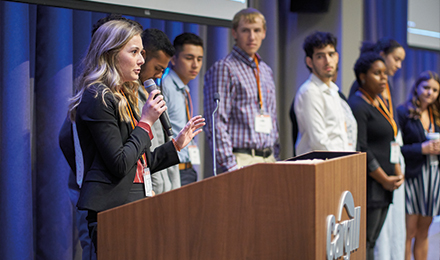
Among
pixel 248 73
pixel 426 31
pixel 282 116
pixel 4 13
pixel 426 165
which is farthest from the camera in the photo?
pixel 426 31

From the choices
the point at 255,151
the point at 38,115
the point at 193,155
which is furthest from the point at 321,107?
the point at 38,115

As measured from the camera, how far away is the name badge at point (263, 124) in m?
2.80

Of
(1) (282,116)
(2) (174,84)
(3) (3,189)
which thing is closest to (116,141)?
(2) (174,84)

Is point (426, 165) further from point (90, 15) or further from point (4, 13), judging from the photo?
point (4, 13)

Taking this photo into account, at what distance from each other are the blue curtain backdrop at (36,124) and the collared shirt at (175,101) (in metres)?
0.50

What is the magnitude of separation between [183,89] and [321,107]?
0.90m

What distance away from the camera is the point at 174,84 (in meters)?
2.59

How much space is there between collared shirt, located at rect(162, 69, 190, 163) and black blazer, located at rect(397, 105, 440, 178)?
1899 mm

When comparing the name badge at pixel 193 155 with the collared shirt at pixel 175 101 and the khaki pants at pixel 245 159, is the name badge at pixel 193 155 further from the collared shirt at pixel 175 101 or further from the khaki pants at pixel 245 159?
the khaki pants at pixel 245 159

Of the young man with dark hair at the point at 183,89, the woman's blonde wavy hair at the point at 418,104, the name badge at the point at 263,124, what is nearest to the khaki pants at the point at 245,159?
the name badge at the point at 263,124

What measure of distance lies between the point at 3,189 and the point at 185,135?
1356 mm

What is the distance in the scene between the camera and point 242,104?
281 cm

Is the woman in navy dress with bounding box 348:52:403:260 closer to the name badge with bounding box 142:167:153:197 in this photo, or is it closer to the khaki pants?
the khaki pants

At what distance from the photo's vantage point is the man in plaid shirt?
277 cm
